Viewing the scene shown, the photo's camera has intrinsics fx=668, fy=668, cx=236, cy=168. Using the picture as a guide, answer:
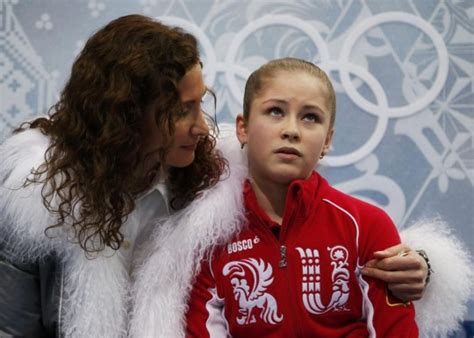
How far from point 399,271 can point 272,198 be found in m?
0.29

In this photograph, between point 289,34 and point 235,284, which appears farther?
point 289,34

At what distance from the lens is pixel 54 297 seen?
4.28ft

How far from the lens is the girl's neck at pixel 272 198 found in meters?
1.37

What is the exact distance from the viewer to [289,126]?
51.0 inches

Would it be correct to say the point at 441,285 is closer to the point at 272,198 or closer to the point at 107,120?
the point at 272,198

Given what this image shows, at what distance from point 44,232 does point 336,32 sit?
1238mm

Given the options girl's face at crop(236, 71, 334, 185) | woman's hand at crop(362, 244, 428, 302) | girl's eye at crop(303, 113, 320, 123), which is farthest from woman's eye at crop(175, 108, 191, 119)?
woman's hand at crop(362, 244, 428, 302)

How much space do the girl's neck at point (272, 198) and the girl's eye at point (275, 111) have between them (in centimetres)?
14

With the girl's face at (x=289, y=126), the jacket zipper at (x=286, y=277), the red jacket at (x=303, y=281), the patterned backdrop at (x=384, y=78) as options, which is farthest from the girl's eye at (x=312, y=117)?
the patterned backdrop at (x=384, y=78)

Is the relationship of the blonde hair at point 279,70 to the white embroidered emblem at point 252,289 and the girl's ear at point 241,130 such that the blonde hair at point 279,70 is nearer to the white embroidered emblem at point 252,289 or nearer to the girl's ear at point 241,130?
the girl's ear at point 241,130

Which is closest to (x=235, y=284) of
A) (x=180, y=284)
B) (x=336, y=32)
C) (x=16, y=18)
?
(x=180, y=284)

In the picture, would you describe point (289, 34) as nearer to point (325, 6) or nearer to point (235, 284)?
point (325, 6)

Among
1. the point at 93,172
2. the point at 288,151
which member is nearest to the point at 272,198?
the point at 288,151

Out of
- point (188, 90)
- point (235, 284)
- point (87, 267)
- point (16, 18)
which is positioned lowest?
point (235, 284)
